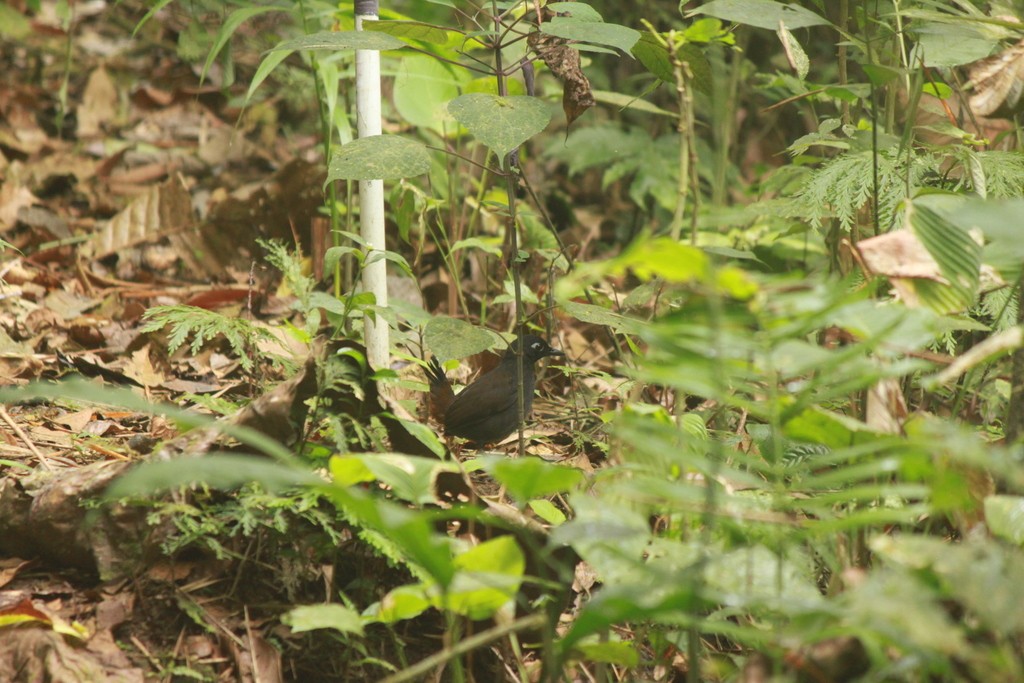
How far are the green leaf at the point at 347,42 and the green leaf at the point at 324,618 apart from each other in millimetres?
1286

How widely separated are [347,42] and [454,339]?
0.81 metres

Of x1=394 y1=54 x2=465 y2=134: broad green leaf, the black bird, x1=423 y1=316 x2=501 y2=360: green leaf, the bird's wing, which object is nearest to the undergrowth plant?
x1=423 y1=316 x2=501 y2=360: green leaf

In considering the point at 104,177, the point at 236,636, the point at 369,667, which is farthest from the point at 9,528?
the point at 104,177

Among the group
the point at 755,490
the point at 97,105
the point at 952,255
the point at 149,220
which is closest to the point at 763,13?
the point at 952,255

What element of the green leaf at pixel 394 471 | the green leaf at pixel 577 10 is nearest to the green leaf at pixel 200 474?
the green leaf at pixel 394 471

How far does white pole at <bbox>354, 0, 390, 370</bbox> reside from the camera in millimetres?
2924

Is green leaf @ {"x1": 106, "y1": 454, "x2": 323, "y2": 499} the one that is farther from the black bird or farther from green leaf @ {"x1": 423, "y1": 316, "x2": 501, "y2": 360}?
the black bird

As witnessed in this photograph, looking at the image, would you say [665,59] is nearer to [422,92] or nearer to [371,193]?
[371,193]

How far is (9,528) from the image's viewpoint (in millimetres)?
2254

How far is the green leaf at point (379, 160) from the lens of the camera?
232 cm

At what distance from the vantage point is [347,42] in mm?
2301

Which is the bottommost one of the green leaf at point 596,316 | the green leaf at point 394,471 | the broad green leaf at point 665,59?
the green leaf at point 394,471

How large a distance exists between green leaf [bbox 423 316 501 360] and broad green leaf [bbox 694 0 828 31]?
996 mm

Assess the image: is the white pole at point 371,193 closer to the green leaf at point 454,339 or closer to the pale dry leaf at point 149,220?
the green leaf at point 454,339
